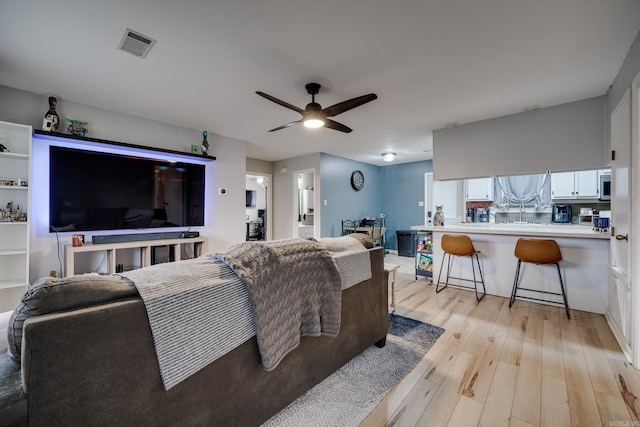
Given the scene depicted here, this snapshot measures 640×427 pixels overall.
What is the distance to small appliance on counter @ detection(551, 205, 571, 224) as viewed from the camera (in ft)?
14.5

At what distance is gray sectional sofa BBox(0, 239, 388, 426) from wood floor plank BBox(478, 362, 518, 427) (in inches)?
46.2

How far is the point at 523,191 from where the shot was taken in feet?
15.9

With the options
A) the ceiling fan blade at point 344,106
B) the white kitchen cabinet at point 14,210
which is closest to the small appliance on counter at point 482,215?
the ceiling fan blade at point 344,106

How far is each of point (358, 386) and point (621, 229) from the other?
8.10 feet

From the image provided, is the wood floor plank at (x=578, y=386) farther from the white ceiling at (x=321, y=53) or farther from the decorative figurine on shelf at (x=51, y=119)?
the decorative figurine on shelf at (x=51, y=119)

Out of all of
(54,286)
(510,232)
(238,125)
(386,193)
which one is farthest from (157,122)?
(386,193)

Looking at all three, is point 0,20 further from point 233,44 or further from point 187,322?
point 187,322

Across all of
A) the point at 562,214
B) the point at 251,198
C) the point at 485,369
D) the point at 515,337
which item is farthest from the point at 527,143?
the point at 251,198

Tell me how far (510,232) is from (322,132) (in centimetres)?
294

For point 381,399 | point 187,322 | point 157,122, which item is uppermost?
point 157,122

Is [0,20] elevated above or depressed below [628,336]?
above

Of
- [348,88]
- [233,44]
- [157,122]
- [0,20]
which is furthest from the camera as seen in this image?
[157,122]

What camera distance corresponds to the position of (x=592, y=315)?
279cm

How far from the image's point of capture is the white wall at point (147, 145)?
2.87m
